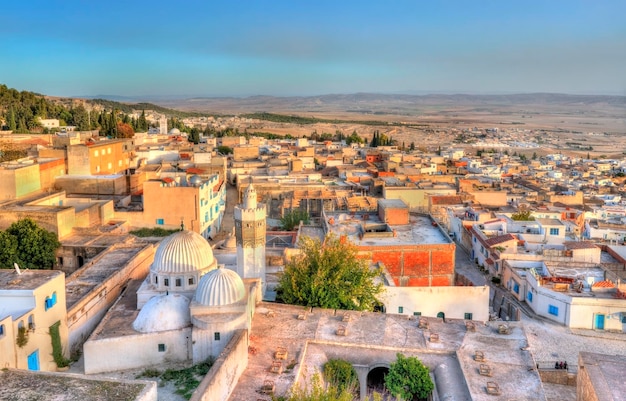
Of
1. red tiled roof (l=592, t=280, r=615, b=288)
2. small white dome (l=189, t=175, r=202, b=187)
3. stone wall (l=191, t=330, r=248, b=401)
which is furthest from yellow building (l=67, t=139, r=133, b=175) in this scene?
red tiled roof (l=592, t=280, r=615, b=288)

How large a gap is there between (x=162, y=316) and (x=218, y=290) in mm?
1767

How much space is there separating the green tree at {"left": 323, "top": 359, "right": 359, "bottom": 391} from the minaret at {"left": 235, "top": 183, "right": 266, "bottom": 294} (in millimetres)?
6332

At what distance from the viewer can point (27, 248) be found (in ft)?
83.0

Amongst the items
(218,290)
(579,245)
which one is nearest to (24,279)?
(218,290)

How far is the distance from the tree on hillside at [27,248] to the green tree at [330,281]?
12.0 m

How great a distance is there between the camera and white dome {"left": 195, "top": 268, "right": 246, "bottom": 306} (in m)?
16.0

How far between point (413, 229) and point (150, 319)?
51.2 ft

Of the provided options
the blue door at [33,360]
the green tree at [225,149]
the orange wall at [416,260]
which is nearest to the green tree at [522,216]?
the orange wall at [416,260]

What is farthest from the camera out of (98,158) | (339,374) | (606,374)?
(98,158)

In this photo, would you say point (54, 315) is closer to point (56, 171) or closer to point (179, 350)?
point (179, 350)

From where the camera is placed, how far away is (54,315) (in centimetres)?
1590

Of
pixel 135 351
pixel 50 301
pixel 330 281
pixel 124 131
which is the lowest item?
pixel 135 351

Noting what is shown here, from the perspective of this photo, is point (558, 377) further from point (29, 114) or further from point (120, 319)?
point (29, 114)

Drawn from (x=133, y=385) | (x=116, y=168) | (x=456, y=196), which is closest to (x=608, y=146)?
(x=456, y=196)
